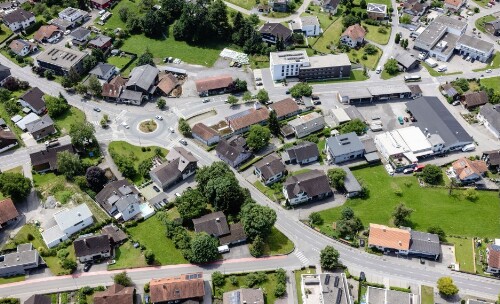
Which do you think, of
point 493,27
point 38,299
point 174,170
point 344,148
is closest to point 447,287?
point 344,148

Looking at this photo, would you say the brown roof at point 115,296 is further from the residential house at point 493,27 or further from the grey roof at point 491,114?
the residential house at point 493,27

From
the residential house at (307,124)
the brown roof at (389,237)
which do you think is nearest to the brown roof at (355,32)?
the residential house at (307,124)

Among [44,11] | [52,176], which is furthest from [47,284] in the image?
[44,11]

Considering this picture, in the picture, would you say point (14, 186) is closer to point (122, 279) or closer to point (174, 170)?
point (174, 170)

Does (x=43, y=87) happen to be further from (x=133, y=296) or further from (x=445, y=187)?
(x=445, y=187)

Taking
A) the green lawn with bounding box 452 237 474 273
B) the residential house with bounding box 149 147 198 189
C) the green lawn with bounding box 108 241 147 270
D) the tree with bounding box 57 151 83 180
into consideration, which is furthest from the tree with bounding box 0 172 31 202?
the green lawn with bounding box 452 237 474 273

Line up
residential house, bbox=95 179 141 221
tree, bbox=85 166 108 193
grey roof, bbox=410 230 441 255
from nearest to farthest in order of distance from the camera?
grey roof, bbox=410 230 441 255 < residential house, bbox=95 179 141 221 < tree, bbox=85 166 108 193

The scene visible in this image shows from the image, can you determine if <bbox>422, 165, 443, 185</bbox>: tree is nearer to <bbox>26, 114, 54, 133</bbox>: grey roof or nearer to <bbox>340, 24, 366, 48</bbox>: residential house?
<bbox>340, 24, 366, 48</bbox>: residential house
